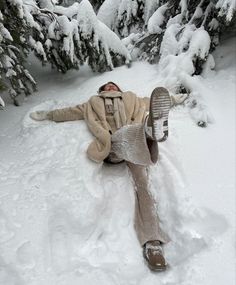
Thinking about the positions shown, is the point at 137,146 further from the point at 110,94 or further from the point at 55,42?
the point at 55,42

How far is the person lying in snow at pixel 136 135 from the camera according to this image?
3.18 meters

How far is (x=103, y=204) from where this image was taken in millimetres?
3611

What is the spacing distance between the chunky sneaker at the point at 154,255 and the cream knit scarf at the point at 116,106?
1385mm

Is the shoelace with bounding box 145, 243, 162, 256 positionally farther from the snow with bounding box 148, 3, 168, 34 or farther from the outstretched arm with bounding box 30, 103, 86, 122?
the snow with bounding box 148, 3, 168, 34

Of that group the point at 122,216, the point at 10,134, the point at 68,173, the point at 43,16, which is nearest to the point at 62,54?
the point at 43,16

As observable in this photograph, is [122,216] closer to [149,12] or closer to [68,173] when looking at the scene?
[68,173]

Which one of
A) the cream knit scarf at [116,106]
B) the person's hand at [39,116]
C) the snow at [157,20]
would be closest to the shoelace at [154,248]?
the cream knit scarf at [116,106]

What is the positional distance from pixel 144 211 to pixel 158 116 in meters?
0.97

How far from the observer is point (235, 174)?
13.3 feet

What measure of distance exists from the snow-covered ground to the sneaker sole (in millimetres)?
914

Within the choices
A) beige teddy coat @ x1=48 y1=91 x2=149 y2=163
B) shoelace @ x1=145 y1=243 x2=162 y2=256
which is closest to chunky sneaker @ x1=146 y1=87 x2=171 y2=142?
beige teddy coat @ x1=48 y1=91 x2=149 y2=163

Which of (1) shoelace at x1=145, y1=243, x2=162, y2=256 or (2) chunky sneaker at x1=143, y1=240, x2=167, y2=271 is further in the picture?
(1) shoelace at x1=145, y1=243, x2=162, y2=256

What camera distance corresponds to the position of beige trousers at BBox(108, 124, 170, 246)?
132 inches

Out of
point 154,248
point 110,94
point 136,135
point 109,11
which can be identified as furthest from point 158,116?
point 109,11
